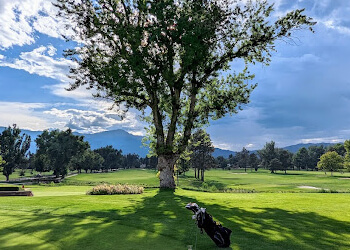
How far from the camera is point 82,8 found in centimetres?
2838

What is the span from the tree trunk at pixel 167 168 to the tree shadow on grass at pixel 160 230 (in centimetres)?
1367

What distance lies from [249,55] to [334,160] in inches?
3271

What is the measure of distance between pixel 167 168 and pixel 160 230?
18.3 metres

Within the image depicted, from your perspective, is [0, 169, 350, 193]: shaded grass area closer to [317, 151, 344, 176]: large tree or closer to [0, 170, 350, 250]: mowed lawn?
[317, 151, 344, 176]: large tree

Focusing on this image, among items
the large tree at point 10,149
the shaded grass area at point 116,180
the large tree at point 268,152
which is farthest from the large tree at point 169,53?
the large tree at point 268,152

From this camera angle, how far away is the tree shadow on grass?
333 inches

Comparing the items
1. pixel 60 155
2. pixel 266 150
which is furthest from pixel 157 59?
pixel 266 150

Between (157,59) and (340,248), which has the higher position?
(157,59)

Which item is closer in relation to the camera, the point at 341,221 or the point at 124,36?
the point at 341,221

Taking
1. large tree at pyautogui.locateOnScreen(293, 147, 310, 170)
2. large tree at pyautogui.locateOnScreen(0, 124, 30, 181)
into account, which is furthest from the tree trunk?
large tree at pyautogui.locateOnScreen(293, 147, 310, 170)

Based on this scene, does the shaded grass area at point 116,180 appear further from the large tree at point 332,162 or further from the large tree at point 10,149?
the large tree at point 332,162

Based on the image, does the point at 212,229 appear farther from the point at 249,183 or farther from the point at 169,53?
the point at 249,183

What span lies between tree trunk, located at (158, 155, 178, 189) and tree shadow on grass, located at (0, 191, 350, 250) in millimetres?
13666

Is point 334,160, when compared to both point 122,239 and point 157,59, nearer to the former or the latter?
point 157,59
